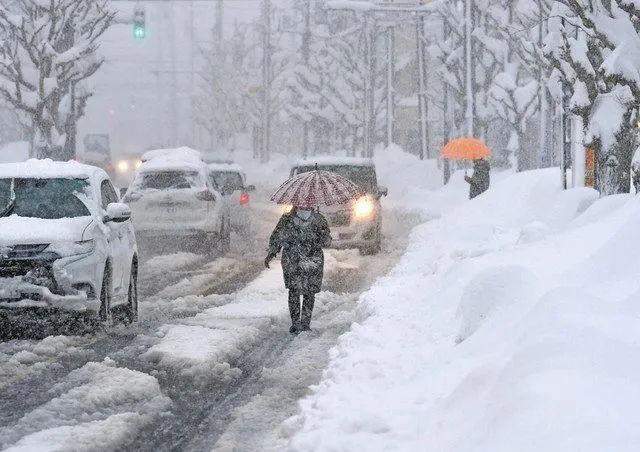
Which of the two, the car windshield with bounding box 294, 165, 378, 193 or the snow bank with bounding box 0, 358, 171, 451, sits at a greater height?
the car windshield with bounding box 294, 165, 378, 193

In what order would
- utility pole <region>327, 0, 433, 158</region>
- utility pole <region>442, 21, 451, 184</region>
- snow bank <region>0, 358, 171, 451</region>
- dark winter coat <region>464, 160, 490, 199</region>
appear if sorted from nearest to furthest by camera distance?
snow bank <region>0, 358, 171, 451</region>
dark winter coat <region>464, 160, 490, 199</region>
utility pole <region>442, 21, 451, 184</region>
utility pole <region>327, 0, 433, 158</region>

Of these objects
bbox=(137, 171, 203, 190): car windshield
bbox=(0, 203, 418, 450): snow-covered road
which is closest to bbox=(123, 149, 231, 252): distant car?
bbox=(137, 171, 203, 190): car windshield

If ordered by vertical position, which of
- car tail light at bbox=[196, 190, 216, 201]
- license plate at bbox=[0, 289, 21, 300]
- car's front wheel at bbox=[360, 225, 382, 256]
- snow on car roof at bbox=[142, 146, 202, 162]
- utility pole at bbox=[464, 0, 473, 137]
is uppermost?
utility pole at bbox=[464, 0, 473, 137]

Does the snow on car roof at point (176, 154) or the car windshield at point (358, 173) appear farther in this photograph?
the snow on car roof at point (176, 154)

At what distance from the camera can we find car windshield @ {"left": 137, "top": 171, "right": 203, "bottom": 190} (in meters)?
19.5

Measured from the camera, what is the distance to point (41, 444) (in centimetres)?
648

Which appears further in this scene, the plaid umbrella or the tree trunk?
the tree trunk

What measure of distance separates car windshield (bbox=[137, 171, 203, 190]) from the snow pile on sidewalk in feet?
25.2

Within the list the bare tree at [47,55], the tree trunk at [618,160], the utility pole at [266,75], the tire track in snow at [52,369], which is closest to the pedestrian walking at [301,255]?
the tire track in snow at [52,369]

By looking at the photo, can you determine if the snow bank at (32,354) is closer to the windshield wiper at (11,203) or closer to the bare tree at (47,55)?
the windshield wiper at (11,203)

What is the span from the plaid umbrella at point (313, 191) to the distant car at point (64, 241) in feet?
5.59

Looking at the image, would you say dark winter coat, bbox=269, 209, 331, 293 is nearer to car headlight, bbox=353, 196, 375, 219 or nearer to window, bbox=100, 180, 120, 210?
window, bbox=100, 180, 120, 210

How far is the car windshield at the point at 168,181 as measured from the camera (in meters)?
19.5

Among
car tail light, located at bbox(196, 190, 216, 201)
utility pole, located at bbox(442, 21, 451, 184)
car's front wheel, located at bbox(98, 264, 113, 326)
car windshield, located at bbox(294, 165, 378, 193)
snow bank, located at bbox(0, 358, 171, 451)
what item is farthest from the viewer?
utility pole, located at bbox(442, 21, 451, 184)
